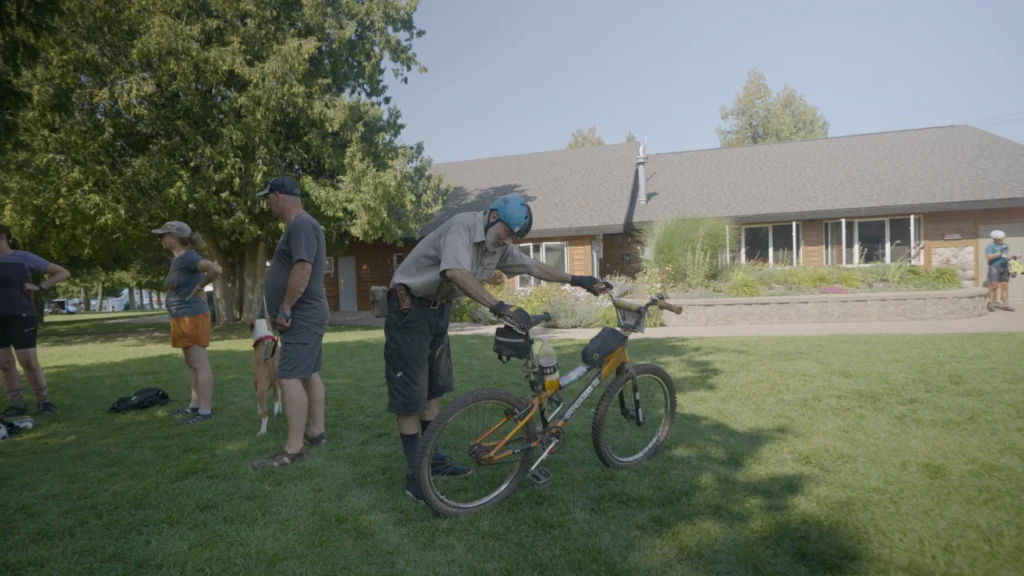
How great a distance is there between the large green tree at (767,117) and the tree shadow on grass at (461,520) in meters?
46.7

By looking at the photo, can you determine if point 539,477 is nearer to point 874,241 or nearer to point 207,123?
point 207,123

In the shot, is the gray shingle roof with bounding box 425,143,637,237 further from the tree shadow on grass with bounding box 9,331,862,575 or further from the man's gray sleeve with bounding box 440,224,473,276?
the man's gray sleeve with bounding box 440,224,473,276

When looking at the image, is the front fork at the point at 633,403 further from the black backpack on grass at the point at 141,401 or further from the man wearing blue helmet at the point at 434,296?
the black backpack on grass at the point at 141,401

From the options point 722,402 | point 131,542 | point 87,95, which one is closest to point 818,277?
point 722,402

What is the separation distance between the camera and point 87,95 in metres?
13.1

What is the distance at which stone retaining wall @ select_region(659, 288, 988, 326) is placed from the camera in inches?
523

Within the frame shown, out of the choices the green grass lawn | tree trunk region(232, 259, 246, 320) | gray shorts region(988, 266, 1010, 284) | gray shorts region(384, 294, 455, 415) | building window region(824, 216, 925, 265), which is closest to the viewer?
the green grass lawn

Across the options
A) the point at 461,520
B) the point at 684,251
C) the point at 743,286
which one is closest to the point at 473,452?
the point at 461,520

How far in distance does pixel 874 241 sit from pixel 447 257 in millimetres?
21474

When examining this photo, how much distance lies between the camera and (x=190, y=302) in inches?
227

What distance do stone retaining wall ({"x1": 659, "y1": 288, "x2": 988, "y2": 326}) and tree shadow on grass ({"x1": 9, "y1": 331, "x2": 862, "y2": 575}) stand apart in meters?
9.14

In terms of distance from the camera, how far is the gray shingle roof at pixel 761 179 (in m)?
20.0

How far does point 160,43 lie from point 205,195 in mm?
3266

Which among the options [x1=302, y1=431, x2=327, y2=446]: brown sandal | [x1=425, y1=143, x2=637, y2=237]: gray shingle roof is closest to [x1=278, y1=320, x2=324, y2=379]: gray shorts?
[x1=302, y1=431, x2=327, y2=446]: brown sandal
